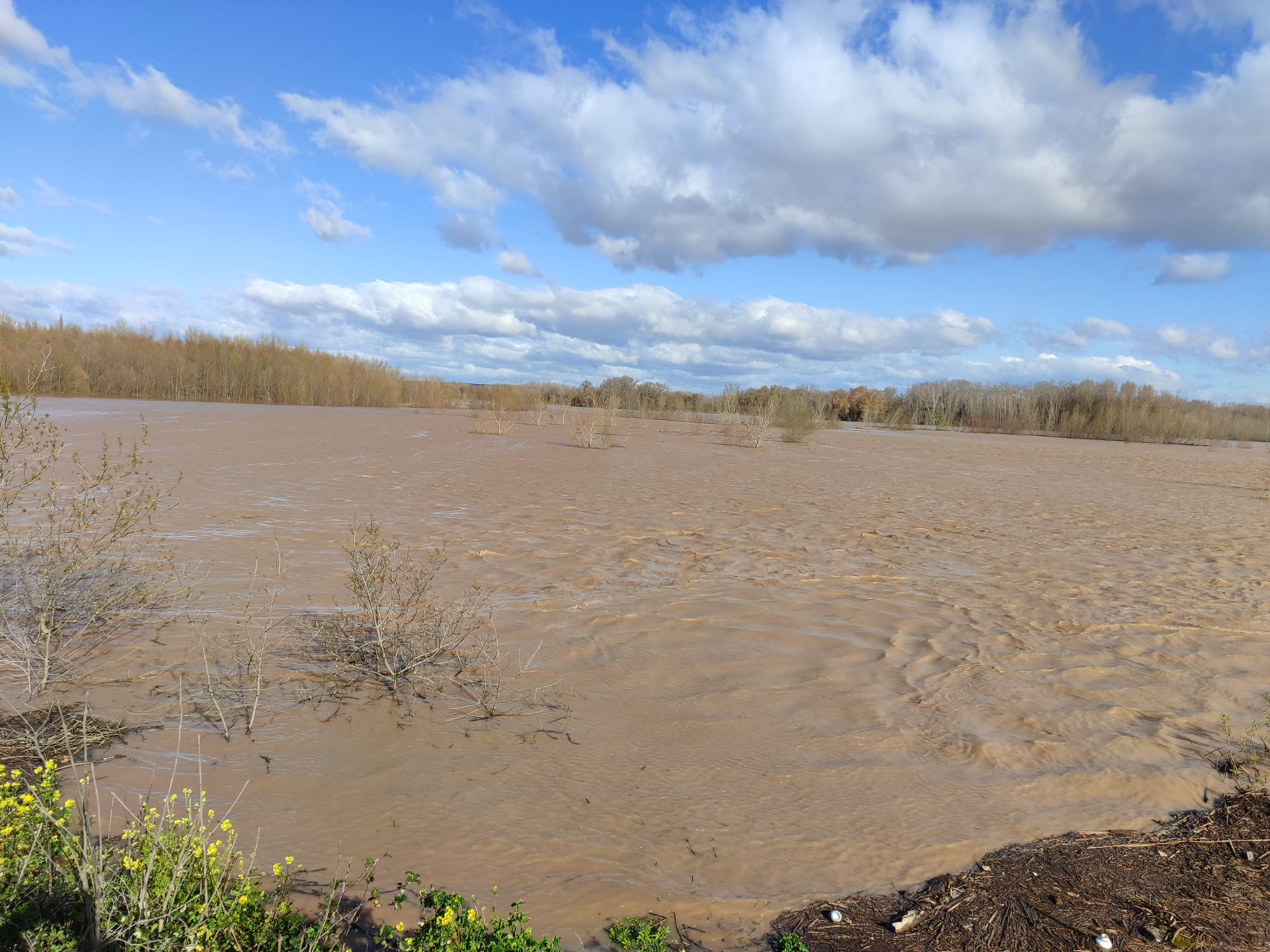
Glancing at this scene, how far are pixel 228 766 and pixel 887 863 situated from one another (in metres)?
2.81

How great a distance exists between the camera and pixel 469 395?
43.9 metres

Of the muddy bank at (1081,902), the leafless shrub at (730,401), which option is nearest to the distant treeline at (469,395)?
the leafless shrub at (730,401)

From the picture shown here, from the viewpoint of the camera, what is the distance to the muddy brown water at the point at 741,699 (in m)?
3.13

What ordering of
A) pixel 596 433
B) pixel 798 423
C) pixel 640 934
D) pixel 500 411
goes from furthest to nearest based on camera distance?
pixel 798 423 → pixel 500 411 → pixel 596 433 → pixel 640 934

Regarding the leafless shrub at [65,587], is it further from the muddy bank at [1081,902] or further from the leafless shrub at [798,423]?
the leafless shrub at [798,423]

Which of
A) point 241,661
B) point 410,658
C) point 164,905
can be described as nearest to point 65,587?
point 241,661

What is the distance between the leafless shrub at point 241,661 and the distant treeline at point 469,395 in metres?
23.1

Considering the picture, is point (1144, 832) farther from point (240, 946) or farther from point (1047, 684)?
point (240, 946)

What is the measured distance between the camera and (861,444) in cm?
2605

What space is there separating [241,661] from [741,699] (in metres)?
2.89

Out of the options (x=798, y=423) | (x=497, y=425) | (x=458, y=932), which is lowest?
(x=458, y=932)

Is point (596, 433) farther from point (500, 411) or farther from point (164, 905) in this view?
point (164, 905)

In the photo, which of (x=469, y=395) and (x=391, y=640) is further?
(x=469, y=395)

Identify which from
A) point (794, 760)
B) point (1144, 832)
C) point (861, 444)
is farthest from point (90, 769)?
point (861, 444)
